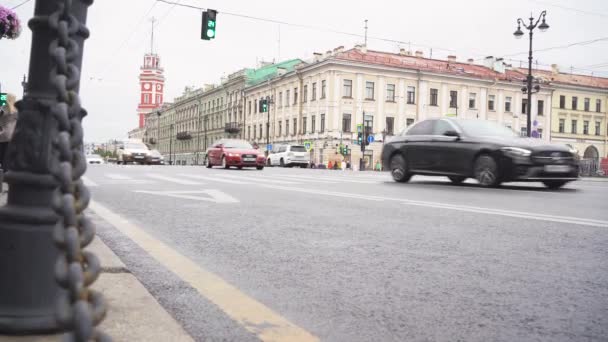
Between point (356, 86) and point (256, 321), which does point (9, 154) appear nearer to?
point (256, 321)

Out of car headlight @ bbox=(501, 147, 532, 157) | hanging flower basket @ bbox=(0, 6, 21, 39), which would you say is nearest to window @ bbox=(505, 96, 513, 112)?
car headlight @ bbox=(501, 147, 532, 157)

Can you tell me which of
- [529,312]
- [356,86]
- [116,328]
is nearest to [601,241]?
[529,312]

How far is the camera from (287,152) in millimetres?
42750

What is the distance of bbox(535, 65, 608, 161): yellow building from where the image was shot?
63062mm

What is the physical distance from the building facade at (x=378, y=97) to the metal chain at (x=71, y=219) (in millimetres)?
47048

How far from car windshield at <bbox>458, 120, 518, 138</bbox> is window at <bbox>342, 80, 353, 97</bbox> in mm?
40544

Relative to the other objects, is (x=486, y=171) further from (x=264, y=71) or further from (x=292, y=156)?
(x=264, y=71)

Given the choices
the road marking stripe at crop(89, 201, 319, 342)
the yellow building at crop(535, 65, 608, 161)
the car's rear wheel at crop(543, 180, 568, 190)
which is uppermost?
the yellow building at crop(535, 65, 608, 161)

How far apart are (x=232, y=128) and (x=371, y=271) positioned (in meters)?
70.2

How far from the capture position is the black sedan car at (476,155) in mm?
10484

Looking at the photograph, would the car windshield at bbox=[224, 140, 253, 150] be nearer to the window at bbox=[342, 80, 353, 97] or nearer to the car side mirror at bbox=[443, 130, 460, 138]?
the car side mirror at bbox=[443, 130, 460, 138]

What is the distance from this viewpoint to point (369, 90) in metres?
53.2

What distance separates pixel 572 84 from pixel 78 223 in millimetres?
70338

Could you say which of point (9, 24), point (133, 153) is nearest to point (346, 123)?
point (133, 153)
